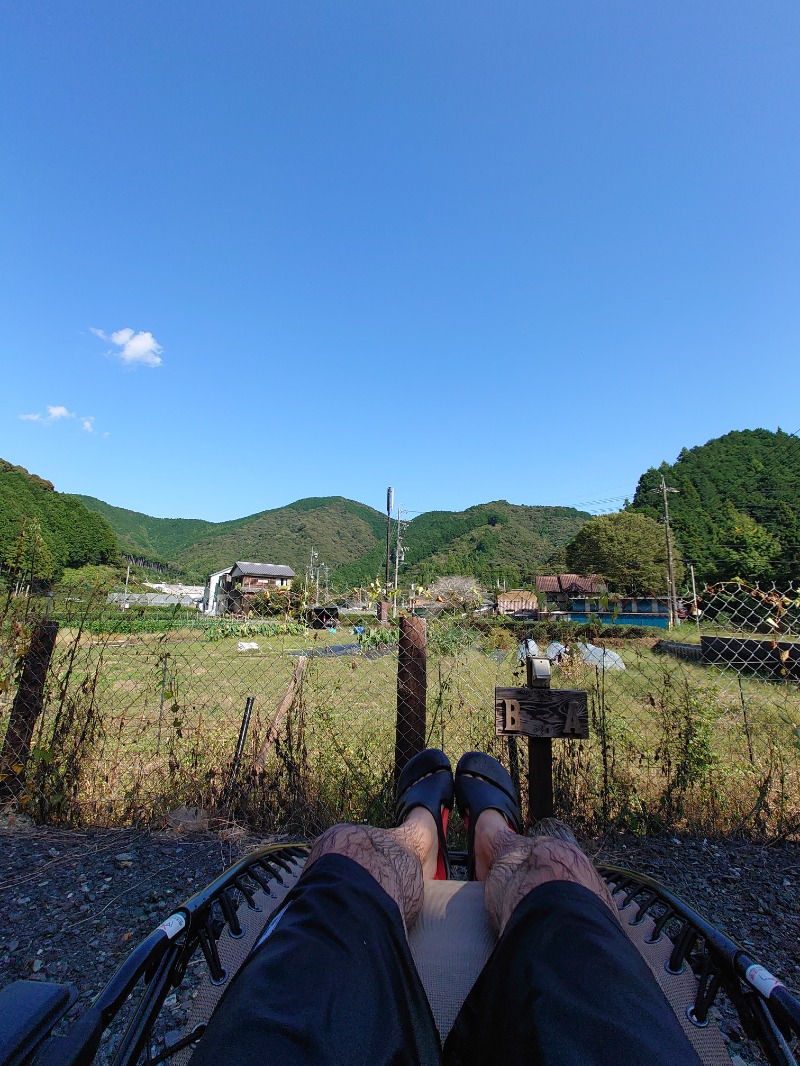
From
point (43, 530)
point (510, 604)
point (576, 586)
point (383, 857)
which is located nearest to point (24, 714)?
point (43, 530)

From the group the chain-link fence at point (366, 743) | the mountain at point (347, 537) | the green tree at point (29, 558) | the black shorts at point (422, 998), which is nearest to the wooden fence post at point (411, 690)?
the chain-link fence at point (366, 743)

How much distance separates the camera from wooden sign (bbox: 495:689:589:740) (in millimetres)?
2236

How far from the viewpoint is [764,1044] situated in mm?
683

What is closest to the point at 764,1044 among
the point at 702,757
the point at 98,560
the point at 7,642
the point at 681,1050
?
the point at 681,1050

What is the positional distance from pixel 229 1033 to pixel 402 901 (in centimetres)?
53

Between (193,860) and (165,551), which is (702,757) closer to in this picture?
(193,860)

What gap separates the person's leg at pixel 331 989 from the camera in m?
0.68

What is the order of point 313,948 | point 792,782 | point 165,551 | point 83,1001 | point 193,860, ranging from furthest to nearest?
point 165,551 → point 792,782 → point 193,860 → point 83,1001 → point 313,948

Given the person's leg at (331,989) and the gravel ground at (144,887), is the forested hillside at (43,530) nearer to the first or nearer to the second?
the gravel ground at (144,887)

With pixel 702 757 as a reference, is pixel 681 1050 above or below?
above

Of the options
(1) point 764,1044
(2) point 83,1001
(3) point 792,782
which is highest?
(1) point 764,1044

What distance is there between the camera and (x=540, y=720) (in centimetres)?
225

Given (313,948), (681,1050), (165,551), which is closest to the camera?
(681,1050)

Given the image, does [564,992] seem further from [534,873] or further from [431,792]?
[431,792]
